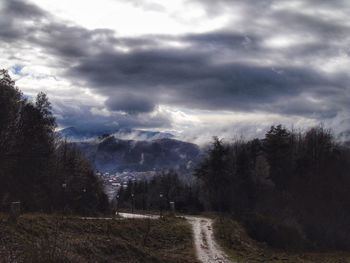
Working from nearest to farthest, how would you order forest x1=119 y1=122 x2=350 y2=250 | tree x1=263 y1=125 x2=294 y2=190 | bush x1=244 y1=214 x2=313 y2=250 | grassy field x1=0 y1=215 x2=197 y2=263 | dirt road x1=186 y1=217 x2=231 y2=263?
1. grassy field x1=0 y1=215 x2=197 y2=263
2. dirt road x1=186 y1=217 x2=231 y2=263
3. bush x1=244 y1=214 x2=313 y2=250
4. forest x1=119 y1=122 x2=350 y2=250
5. tree x1=263 y1=125 x2=294 y2=190

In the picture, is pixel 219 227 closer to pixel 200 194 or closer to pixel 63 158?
pixel 63 158

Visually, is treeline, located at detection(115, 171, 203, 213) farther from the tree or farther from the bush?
the bush

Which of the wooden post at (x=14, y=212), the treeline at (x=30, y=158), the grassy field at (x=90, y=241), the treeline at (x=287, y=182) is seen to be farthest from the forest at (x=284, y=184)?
the wooden post at (x=14, y=212)

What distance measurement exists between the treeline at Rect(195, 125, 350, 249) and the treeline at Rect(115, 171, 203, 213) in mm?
4044

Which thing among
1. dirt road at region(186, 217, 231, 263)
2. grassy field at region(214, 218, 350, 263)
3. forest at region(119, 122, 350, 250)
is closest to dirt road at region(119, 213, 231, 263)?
dirt road at region(186, 217, 231, 263)

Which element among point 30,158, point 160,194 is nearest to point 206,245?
point 30,158

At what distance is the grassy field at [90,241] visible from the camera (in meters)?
19.5

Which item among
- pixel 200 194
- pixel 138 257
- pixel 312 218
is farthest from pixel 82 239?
pixel 200 194

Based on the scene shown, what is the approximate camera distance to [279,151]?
302 ft

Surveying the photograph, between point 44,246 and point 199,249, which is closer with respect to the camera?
point 44,246

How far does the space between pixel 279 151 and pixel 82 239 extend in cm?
6774

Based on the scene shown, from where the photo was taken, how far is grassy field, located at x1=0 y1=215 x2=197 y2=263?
1950 cm

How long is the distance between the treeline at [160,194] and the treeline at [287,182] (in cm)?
404

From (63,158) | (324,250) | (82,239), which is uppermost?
(63,158)
